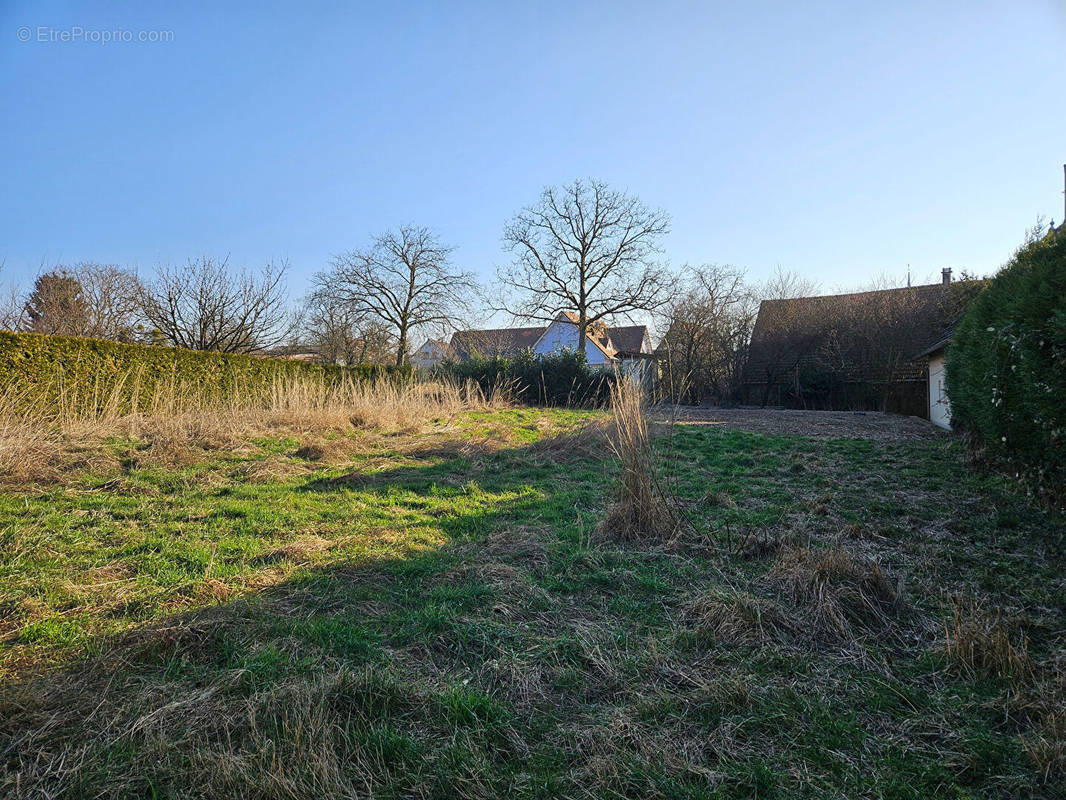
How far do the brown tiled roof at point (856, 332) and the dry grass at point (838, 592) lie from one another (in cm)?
1789

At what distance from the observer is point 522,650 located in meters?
2.50

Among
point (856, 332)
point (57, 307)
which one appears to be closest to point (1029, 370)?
point (856, 332)

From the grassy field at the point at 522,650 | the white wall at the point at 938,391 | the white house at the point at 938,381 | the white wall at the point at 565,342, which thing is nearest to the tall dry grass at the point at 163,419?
the grassy field at the point at 522,650

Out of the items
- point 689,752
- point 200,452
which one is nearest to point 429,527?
point 689,752

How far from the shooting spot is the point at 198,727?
1867mm

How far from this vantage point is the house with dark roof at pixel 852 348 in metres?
18.8

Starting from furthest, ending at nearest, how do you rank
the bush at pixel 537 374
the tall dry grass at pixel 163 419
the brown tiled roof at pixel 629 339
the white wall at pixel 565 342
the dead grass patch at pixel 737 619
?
1. the brown tiled roof at pixel 629 339
2. the white wall at pixel 565 342
3. the bush at pixel 537 374
4. the tall dry grass at pixel 163 419
5. the dead grass patch at pixel 737 619

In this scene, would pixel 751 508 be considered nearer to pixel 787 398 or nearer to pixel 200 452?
pixel 200 452

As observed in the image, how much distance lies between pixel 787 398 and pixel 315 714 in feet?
76.9

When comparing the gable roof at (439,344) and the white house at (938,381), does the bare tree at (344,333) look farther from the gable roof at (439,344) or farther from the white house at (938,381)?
the white house at (938,381)

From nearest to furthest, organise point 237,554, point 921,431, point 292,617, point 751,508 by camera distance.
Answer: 1. point 292,617
2. point 237,554
3. point 751,508
4. point 921,431

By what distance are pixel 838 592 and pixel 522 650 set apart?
181 cm

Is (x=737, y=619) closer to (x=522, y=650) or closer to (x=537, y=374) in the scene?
(x=522, y=650)

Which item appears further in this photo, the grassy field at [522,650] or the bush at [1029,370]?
the bush at [1029,370]
